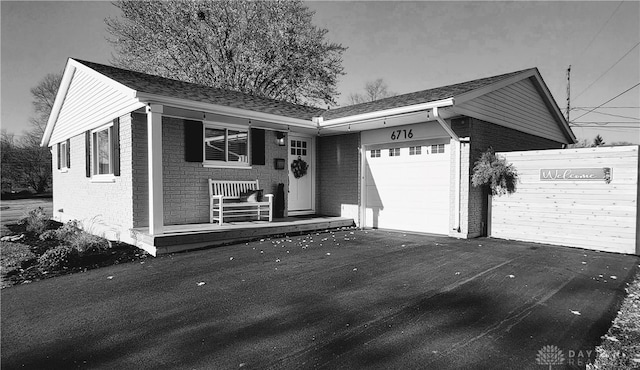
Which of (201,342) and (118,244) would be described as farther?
(118,244)

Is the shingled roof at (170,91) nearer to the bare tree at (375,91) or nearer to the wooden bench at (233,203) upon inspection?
the wooden bench at (233,203)

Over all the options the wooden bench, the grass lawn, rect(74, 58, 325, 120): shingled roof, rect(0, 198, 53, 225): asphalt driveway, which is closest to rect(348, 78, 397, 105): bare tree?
rect(74, 58, 325, 120): shingled roof

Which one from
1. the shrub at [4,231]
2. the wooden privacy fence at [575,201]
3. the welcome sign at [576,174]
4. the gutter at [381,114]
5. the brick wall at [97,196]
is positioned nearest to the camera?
the wooden privacy fence at [575,201]

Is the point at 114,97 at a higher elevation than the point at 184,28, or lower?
lower

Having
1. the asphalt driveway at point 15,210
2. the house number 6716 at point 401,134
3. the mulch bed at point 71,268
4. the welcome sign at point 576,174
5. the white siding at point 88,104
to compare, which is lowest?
the asphalt driveway at point 15,210

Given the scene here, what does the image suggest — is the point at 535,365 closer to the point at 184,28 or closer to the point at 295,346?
the point at 295,346

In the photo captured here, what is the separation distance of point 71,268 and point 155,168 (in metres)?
2.03

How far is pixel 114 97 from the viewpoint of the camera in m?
7.48

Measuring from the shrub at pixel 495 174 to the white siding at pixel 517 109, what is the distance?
979 mm

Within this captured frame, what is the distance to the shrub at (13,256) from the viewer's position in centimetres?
530

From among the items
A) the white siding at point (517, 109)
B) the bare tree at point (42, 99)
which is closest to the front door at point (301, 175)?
the white siding at point (517, 109)

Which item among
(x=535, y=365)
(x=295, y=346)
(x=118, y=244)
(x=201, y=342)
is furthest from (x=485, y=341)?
(x=118, y=244)

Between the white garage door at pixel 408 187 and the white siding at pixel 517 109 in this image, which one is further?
the white garage door at pixel 408 187

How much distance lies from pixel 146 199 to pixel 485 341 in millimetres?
6821
